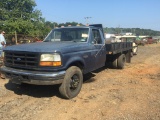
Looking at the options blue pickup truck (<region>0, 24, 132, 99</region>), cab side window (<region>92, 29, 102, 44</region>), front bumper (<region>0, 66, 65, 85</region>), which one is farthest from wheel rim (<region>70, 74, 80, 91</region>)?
cab side window (<region>92, 29, 102, 44</region>)

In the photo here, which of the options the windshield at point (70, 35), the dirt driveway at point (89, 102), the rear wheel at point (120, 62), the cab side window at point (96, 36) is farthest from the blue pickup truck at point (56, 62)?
the rear wheel at point (120, 62)

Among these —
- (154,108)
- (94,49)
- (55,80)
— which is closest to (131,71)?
(94,49)

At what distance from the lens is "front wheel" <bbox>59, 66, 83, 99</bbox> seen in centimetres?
548

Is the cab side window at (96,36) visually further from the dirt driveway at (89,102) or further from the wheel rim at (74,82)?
the wheel rim at (74,82)

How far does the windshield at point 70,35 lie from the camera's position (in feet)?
22.4

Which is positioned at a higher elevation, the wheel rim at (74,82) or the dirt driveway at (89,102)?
the wheel rim at (74,82)

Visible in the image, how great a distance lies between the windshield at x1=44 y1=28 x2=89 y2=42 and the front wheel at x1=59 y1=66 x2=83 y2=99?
1.28m

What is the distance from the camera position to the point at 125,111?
196 inches

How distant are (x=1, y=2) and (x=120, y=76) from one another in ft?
158

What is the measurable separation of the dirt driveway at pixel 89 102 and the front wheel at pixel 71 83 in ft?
0.56

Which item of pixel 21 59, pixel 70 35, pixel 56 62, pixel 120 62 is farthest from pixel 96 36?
pixel 120 62

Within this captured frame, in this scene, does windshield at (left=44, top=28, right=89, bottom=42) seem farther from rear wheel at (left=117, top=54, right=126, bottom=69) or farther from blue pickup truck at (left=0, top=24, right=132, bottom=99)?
rear wheel at (left=117, top=54, right=126, bottom=69)

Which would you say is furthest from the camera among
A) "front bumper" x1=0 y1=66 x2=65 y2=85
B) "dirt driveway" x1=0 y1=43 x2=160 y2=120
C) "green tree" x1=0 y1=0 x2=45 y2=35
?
"green tree" x1=0 y1=0 x2=45 y2=35

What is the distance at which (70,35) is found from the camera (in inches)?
275
